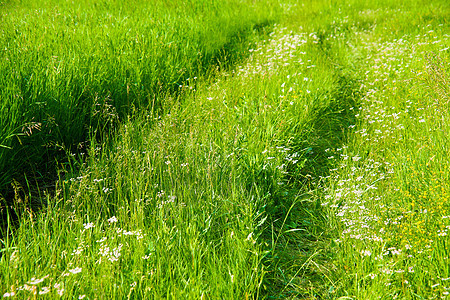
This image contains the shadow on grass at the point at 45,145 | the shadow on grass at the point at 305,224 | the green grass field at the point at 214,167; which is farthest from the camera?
the shadow on grass at the point at 45,145

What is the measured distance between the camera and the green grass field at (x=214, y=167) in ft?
8.17

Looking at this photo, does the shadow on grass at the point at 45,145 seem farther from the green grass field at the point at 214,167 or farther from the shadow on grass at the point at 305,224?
the shadow on grass at the point at 305,224

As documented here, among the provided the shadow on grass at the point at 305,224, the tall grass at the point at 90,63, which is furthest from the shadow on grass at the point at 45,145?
the shadow on grass at the point at 305,224

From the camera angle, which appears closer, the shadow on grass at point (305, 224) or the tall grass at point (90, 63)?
the shadow on grass at point (305, 224)

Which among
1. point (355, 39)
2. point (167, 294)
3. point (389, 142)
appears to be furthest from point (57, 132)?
Answer: point (355, 39)

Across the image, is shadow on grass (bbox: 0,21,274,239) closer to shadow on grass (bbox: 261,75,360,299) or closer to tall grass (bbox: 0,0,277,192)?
tall grass (bbox: 0,0,277,192)

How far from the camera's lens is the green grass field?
2.49 meters

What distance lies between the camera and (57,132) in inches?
160

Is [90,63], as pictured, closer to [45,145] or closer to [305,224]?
[45,145]

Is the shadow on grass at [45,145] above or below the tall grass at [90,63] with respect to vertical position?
below

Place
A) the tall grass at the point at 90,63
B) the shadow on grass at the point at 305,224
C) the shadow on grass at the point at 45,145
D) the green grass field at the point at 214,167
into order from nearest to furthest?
the green grass field at the point at 214,167
the shadow on grass at the point at 305,224
the shadow on grass at the point at 45,145
the tall grass at the point at 90,63

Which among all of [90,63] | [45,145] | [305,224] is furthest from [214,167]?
[90,63]

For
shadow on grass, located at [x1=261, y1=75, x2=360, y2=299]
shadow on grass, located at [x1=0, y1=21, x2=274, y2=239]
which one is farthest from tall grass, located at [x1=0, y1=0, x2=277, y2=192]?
shadow on grass, located at [x1=261, y1=75, x2=360, y2=299]

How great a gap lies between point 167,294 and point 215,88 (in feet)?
11.7
